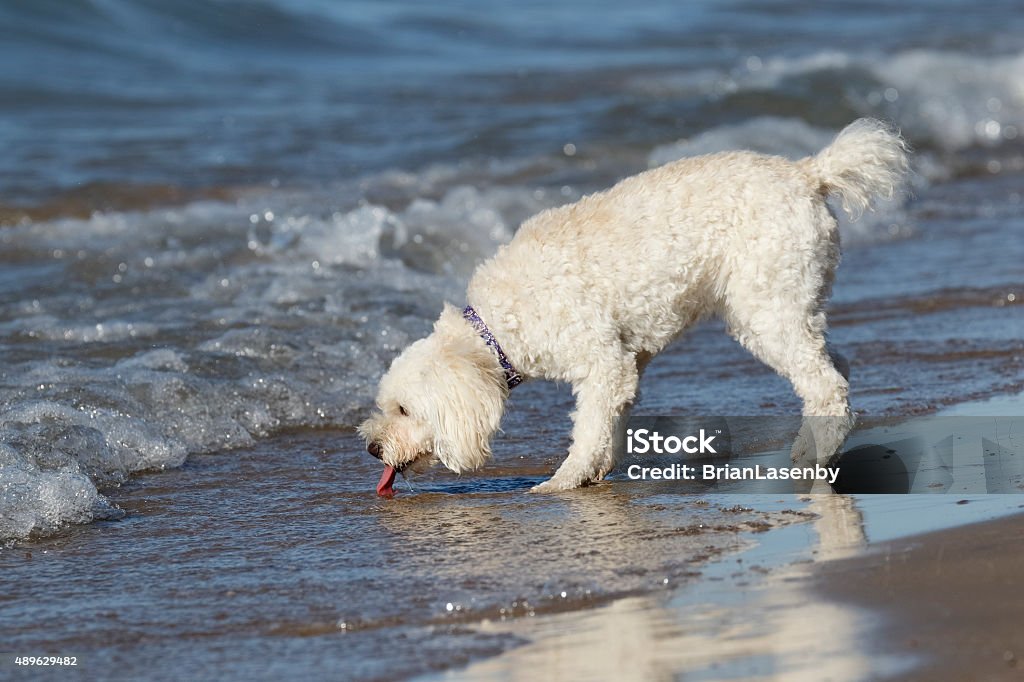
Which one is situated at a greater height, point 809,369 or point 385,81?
point 385,81

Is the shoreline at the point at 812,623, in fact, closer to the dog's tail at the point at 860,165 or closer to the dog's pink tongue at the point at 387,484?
the dog's pink tongue at the point at 387,484

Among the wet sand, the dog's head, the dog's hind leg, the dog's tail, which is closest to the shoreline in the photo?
the wet sand

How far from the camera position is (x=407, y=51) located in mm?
24031

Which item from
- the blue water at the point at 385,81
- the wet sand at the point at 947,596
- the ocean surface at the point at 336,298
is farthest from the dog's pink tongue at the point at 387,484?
the blue water at the point at 385,81

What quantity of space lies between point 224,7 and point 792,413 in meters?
20.5

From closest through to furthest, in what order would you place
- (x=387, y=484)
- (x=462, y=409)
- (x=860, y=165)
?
(x=462, y=409) → (x=387, y=484) → (x=860, y=165)

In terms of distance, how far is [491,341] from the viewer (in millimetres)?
5527

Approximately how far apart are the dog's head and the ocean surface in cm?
24

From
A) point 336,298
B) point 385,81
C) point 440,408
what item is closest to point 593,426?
point 440,408

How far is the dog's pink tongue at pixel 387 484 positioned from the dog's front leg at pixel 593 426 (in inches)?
23.3

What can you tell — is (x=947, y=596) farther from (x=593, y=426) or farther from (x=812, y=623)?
(x=593, y=426)

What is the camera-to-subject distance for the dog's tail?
222 inches

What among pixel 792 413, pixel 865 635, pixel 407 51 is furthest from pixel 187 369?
pixel 407 51

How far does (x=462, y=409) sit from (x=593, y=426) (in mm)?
599
